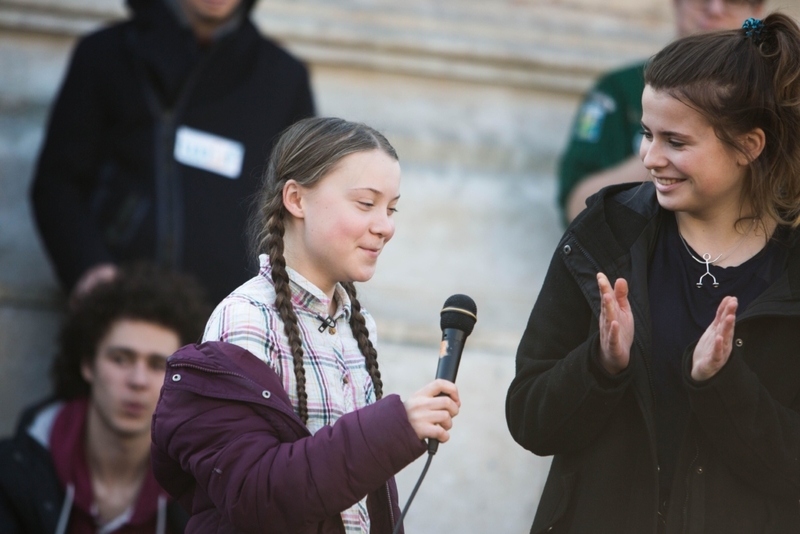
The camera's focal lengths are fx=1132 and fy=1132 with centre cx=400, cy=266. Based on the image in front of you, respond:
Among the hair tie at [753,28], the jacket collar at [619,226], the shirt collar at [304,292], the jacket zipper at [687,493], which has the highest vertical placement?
the hair tie at [753,28]

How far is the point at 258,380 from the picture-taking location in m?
1.95

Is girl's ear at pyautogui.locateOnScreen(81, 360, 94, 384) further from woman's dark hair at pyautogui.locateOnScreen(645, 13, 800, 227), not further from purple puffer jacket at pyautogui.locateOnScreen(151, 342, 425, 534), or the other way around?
woman's dark hair at pyautogui.locateOnScreen(645, 13, 800, 227)

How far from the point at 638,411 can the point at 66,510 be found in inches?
88.9

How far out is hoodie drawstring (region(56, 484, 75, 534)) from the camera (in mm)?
3729

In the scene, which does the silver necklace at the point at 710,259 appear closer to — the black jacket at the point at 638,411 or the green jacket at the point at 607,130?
the black jacket at the point at 638,411

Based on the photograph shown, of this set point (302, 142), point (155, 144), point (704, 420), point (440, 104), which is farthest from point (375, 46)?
point (704, 420)

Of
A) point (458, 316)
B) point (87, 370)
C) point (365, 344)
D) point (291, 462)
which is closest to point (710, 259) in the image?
point (458, 316)

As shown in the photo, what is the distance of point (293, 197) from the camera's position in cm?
215

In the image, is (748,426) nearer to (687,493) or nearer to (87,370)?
(687,493)

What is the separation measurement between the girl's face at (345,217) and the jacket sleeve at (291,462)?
31cm

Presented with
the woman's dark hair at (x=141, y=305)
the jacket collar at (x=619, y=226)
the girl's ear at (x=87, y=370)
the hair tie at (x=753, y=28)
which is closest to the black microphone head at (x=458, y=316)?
the jacket collar at (x=619, y=226)

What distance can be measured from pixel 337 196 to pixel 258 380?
382 millimetres

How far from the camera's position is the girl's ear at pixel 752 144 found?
2.23m

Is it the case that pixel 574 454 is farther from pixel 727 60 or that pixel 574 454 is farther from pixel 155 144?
pixel 155 144
